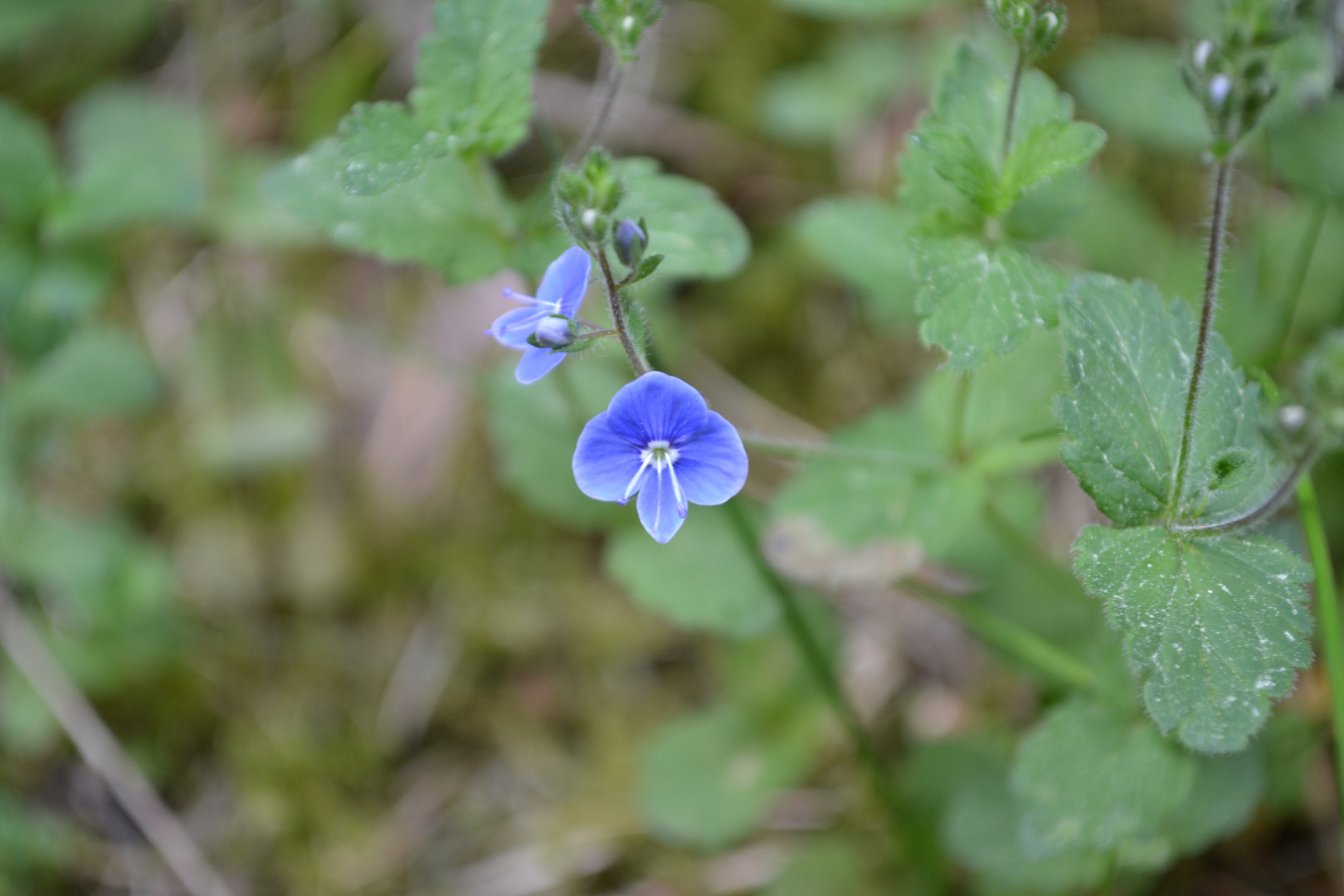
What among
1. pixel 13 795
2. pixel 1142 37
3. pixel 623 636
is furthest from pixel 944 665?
pixel 13 795

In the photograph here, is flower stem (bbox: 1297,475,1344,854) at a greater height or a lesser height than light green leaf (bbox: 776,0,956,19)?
lesser

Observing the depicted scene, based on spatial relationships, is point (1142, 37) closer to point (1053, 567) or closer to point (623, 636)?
point (1053, 567)

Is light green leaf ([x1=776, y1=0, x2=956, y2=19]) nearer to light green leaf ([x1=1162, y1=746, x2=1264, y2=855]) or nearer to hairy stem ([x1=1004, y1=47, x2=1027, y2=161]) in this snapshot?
hairy stem ([x1=1004, y1=47, x2=1027, y2=161])

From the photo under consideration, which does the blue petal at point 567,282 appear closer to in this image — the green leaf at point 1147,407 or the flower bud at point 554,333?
the flower bud at point 554,333

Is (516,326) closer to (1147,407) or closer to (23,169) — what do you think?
(1147,407)

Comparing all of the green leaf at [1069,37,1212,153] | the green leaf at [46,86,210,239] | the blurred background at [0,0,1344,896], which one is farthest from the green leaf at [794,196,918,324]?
the green leaf at [46,86,210,239]

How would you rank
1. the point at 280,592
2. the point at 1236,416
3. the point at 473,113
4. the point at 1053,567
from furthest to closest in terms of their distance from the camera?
the point at 280,592 < the point at 1053,567 < the point at 473,113 < the point at 1236,416

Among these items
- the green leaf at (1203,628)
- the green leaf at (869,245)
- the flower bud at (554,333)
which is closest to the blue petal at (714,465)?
the flower bud at (554,333)
